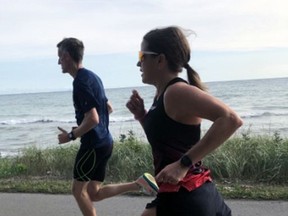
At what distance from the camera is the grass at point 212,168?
6.57 meters

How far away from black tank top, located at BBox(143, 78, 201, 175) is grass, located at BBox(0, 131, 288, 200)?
3477mm

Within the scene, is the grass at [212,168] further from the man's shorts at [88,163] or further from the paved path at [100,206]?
the man's shorts at [88,163]

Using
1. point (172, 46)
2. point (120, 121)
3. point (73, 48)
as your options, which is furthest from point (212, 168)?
point (120, 121)

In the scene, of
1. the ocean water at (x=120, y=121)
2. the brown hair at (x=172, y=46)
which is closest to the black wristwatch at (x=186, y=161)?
the brown hair at (x=172, y=46)

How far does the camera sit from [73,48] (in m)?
4.57

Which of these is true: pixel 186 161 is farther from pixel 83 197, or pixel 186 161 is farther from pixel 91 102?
pixel 83 197

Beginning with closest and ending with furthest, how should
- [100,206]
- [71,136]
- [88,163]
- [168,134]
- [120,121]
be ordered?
[168,134]
[71,136]
[88,163]
[100,206]
[120,121]

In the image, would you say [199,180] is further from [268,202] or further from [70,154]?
[70,154]

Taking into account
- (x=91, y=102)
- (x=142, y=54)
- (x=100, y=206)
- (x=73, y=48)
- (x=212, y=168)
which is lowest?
(x=212, y=168)

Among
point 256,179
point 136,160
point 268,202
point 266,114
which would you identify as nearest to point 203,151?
point 268,202

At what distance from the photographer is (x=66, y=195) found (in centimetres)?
645

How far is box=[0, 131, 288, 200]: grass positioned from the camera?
6.57m

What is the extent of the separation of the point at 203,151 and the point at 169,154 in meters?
0.27

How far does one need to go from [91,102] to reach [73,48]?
600mm
